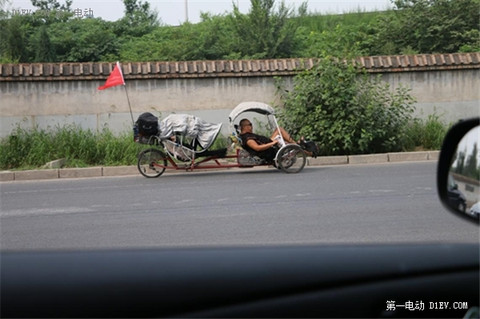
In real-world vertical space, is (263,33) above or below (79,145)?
above

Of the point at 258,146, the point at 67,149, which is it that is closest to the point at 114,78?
the point at 67,149

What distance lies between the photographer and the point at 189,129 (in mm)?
14156

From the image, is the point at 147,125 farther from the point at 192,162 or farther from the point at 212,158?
the point at 212,158

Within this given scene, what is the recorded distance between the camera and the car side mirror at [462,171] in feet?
6.62

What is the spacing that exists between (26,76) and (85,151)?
267 centimetres

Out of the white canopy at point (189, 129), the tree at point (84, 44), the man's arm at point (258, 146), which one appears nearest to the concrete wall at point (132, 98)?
the white canopy at point (189, 129)

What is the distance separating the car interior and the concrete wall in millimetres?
16688

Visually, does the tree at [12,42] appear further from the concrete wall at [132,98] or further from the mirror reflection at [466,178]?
the mirror reflection at [466,178]

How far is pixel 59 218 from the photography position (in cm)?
947

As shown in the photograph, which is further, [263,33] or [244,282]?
[263,33]

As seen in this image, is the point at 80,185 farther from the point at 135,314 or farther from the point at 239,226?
the point at 135,314

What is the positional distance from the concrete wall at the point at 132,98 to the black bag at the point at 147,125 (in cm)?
445

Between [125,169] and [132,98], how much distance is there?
319cm

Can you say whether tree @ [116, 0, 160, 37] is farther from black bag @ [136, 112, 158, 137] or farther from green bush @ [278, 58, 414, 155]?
black bag @ [136, 112, 158, 137]
